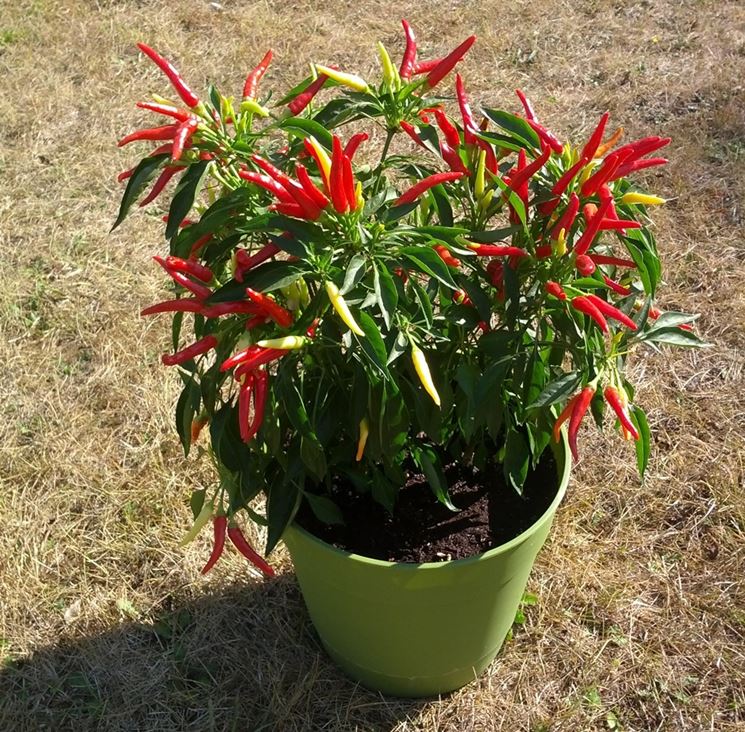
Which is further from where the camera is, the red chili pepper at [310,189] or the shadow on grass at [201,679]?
the shadow on grass at [201,679]

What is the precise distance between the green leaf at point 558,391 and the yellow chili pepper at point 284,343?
0.38 m

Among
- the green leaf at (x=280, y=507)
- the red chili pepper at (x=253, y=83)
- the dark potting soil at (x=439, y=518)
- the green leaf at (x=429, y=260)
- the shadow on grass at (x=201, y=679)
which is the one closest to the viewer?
the green leaf at (x=429, y=260)

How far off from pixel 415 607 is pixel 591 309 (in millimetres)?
725

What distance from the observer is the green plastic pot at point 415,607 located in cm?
167

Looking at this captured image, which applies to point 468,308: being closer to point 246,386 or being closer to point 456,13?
point 246,386

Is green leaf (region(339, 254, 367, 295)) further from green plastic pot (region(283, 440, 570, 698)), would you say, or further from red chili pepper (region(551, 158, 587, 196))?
green plastic pot (region(283, 440, 570, 698))

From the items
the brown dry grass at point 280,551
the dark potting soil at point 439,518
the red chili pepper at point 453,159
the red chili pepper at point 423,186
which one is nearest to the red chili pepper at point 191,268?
the red chili pepper at point 423,186

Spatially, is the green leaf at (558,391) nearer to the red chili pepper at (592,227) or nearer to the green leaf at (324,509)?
the red chili pepper at (592,227)

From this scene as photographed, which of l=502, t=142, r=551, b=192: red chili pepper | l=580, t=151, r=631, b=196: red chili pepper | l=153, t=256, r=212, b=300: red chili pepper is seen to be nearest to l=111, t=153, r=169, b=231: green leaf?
l=153, t=256, r=212, b=300: red chili pepper

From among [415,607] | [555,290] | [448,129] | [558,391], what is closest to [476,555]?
[415,607]

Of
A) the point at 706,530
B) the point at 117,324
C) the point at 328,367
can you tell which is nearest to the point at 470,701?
the point at 706,530

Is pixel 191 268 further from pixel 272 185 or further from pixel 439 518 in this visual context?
pixel 439 518

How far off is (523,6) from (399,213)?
144 inches

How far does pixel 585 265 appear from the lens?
52.7 inches
